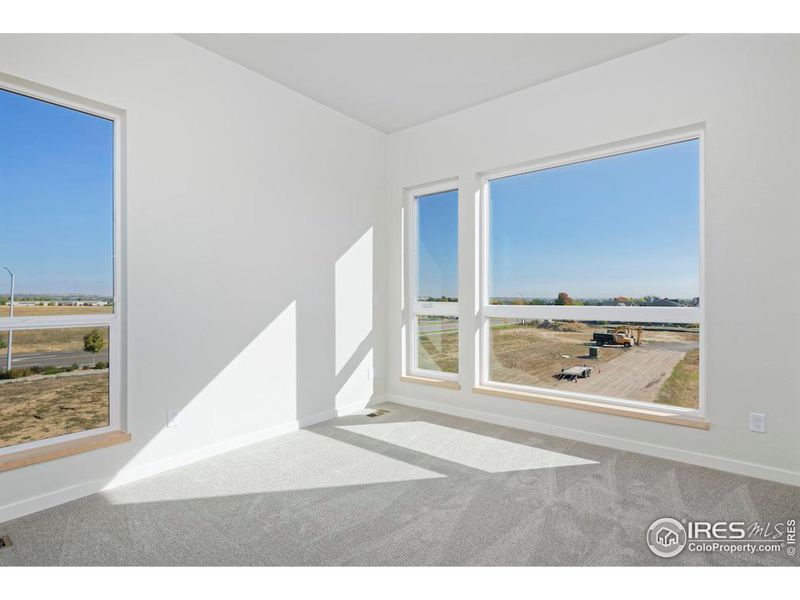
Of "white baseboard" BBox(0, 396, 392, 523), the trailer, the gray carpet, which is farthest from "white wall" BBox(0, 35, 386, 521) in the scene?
the trailer

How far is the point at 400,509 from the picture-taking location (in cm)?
232

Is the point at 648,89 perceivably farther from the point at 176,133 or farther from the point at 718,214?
the point at 176,133

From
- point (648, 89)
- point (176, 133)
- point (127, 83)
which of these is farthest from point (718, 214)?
point (127, 83)

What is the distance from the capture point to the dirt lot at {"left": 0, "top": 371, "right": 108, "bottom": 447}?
2.38 m

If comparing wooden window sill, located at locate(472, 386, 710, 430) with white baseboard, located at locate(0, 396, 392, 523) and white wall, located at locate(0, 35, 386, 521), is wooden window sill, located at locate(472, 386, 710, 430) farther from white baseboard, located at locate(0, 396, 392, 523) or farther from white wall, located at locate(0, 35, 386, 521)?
white baseboard, located at locate(0, 396, 392, 523)

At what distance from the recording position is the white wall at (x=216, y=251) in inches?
103

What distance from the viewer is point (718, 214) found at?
2.85m

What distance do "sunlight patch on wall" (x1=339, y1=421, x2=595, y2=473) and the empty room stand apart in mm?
29

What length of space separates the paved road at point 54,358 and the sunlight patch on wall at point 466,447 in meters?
1.92

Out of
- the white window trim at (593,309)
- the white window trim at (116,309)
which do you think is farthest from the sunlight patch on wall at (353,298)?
the white window trim at (116,309)

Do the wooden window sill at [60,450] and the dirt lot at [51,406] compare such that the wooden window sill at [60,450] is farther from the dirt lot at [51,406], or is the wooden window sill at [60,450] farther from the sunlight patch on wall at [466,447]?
the sunlight patch on wall at [466,447]

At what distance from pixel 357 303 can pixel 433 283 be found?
822 mm

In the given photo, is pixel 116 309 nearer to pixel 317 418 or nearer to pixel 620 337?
pixel 317 418

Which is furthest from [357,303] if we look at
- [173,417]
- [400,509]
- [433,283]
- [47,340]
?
[47,340]
